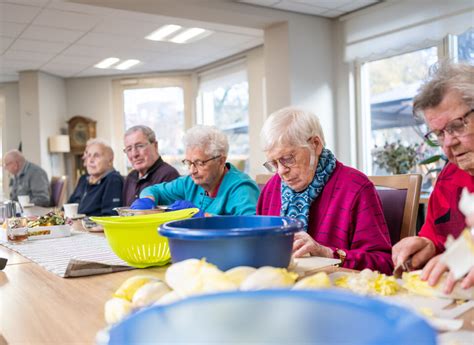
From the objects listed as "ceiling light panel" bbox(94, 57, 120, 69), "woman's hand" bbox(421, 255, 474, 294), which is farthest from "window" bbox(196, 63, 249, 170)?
"woman's hand" bbox(421, 255, 474, 294)

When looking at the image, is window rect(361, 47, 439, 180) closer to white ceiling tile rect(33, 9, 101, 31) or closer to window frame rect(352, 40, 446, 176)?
window frame rect(352, 40, 446, 176)

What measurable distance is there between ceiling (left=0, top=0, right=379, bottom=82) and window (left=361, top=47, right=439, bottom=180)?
745 millimetres

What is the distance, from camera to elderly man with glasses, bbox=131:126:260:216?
2.15 meters

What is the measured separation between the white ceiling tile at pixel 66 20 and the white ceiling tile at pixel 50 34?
15 cm

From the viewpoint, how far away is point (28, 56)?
679 cm

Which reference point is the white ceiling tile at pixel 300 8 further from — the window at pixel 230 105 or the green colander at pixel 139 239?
the green colander at pixel 139 239

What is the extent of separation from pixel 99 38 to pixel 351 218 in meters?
5.32

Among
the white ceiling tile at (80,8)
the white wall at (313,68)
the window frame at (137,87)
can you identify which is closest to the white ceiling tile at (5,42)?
the white ceiling tile at (80,8)

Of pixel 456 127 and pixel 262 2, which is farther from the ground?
pixel 262 2

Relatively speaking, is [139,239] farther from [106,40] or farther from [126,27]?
[106,40]

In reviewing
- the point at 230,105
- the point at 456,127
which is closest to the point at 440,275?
the point at 456,127

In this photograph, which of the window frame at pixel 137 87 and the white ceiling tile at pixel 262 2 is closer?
the white ceiling tile at pixel 262 2

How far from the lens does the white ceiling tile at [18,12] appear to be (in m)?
4.91

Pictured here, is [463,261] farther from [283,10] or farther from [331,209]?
[283,10]
